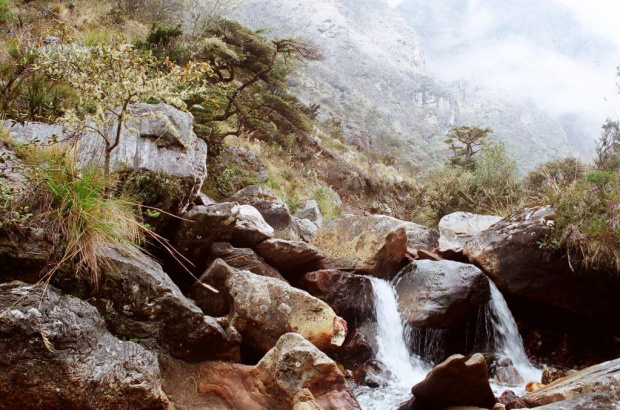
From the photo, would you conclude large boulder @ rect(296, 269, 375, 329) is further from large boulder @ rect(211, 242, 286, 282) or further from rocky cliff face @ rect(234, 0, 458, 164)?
A: rocky cliff face @ rect(234, 0, 458, 164)

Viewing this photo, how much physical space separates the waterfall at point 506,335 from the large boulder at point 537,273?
0.87ft

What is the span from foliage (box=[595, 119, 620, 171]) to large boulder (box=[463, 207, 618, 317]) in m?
6.06

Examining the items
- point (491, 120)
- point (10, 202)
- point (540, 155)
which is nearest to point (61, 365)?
point (10, 202)

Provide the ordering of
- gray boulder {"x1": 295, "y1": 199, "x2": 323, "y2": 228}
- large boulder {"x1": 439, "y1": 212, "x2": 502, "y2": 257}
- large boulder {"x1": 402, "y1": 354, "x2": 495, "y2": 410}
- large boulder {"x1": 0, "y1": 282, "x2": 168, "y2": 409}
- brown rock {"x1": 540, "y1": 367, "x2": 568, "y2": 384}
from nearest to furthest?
large boulder {"x1": 0, "y1": 282, "x2": 168, "y2": 409} < large boulder {"x1": 402, "y1": 354, "x2": 495, "y2": 410} < brown rock {"x1": 540, "y1": 367, "x2": 568, "y2": 384} < large boulder {"x1": 439, "y1": 212, "x2": 502, "y2": 257} < gray boulder {"x1": 295, "y1": 199, "x2": 323, "y2": 228}

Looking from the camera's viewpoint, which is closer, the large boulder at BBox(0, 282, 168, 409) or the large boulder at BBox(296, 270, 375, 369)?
the large boulder at BBox(0, 282, 168, 409)

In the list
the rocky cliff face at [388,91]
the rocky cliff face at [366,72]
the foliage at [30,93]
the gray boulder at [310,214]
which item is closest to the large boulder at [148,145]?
the foliage at [30,93]

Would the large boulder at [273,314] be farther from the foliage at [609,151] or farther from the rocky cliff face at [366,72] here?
the rocky cliff face at [366,72]

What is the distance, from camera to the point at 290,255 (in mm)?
6164

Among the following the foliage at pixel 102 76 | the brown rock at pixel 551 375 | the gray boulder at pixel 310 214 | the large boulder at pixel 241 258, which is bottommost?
the gray boulder at pixel 310 214

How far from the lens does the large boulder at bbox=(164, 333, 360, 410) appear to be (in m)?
3.27

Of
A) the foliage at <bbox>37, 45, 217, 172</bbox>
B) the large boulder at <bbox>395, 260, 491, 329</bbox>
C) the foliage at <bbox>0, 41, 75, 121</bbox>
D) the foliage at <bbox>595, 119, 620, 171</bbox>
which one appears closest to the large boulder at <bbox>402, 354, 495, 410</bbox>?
the large boulder at <bbox>395, 260, 491, 329</bbox>

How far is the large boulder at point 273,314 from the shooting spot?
4340 mm

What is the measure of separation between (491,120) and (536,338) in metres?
109

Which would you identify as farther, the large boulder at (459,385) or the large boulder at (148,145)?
the large boulder at (148,145)
